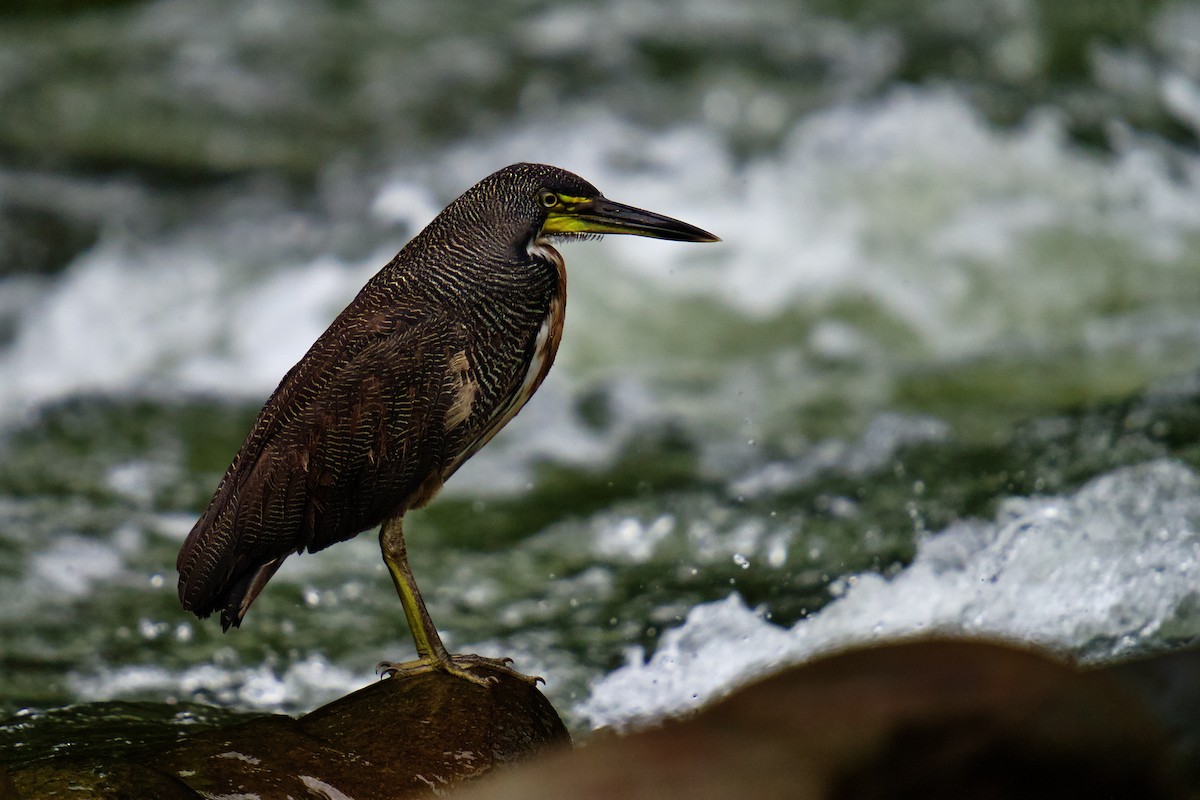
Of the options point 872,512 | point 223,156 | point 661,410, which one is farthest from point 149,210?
point 872,512

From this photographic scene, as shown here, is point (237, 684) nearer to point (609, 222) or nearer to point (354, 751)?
point (354, 751)

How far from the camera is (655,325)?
854 centimetres

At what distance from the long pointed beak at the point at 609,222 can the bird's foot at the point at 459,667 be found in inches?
50.8

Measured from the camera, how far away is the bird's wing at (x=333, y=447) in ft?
12.5

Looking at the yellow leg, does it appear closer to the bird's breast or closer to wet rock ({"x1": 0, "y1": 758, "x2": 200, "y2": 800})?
the bird's breast

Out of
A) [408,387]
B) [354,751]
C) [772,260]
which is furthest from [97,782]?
[772,260]

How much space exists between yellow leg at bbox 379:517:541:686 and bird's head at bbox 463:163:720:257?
956 millimetres

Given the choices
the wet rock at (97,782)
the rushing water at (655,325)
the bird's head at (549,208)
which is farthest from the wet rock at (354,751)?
the bird's head at (549,208)

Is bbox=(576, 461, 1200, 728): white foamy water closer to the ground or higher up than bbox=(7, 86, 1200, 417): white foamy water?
closer to the ground

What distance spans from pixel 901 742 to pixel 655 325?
5573 mm

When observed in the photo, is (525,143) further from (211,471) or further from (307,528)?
(307,528)

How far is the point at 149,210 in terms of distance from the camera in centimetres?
951

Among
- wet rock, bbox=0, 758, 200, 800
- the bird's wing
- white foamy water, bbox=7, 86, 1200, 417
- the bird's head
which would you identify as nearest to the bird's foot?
the bird's wing

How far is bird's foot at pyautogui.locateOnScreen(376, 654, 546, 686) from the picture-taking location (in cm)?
394
